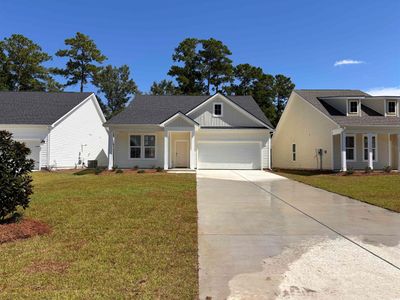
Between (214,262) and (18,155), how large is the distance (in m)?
4.46

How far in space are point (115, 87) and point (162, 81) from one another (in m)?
8.00

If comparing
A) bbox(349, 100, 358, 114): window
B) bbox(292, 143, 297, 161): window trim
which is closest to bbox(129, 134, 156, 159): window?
bbox(292, 143, 297, 161): window trim

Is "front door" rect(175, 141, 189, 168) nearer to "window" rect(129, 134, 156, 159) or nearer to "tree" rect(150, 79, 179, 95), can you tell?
"window" rect(129, 134, 156, 159)

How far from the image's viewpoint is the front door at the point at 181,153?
76.8 feet

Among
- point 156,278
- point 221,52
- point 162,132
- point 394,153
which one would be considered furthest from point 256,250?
point 221,52

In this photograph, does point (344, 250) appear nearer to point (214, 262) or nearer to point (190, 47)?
point (214, 262)

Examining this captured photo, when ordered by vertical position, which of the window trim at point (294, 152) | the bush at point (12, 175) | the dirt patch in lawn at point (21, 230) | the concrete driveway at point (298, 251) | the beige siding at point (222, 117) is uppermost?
the beige siding at point (222, 117)

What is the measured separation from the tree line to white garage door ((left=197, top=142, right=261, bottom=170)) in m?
23.5

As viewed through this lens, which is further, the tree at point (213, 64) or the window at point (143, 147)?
the tree at point (213, 64)

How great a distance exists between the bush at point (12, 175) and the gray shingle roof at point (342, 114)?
60.2 feet

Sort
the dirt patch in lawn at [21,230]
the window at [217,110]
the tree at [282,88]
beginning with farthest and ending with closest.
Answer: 1. the tree at [282,88]
2. the window at [217,110]
3. the dirt patch in lawn at [21,230]

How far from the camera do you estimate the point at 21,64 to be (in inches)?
1703

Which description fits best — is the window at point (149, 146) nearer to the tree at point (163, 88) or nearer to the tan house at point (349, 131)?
the tan house at point (349, 131)

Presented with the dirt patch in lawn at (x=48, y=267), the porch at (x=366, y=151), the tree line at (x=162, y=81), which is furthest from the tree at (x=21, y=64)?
the dirt patch in lawn at (x=48, y=267)
